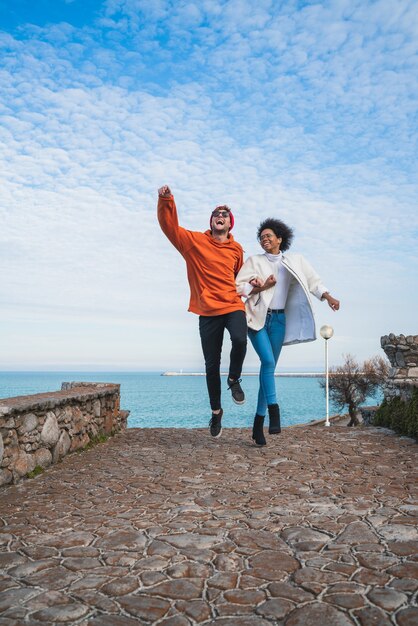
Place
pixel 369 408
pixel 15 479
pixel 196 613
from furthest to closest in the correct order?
pixel 369 408, pixel 15 479, pixel 196 613

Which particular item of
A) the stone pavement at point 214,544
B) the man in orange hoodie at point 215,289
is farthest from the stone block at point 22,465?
the man in orange hoodie at point 215,289

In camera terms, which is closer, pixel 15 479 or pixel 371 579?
pixel 371 579

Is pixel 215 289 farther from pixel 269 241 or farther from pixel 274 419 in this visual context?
pixel 274 419

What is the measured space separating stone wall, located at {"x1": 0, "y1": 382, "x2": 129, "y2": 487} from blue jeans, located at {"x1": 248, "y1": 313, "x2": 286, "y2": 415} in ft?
6.94

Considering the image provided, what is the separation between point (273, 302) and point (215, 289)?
2.32 feet

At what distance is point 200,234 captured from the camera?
6203 millimetres

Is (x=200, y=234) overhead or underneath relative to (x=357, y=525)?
overhead

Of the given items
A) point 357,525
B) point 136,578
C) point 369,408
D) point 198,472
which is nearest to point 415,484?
point 357,525

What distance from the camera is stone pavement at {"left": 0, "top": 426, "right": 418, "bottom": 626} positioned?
2.19 meters

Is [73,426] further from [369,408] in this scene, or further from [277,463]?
[369,408]

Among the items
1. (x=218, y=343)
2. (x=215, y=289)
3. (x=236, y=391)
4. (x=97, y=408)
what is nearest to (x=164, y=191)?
(x=215, y=289)

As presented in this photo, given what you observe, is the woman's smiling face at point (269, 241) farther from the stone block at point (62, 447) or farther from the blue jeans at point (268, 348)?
the stone block at point (62, 447)

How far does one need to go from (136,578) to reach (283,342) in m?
4.13

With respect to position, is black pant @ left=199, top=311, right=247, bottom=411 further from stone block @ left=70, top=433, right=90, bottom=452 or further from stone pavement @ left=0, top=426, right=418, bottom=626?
stone block @ left=70, top=433, right=90, bottom=452
